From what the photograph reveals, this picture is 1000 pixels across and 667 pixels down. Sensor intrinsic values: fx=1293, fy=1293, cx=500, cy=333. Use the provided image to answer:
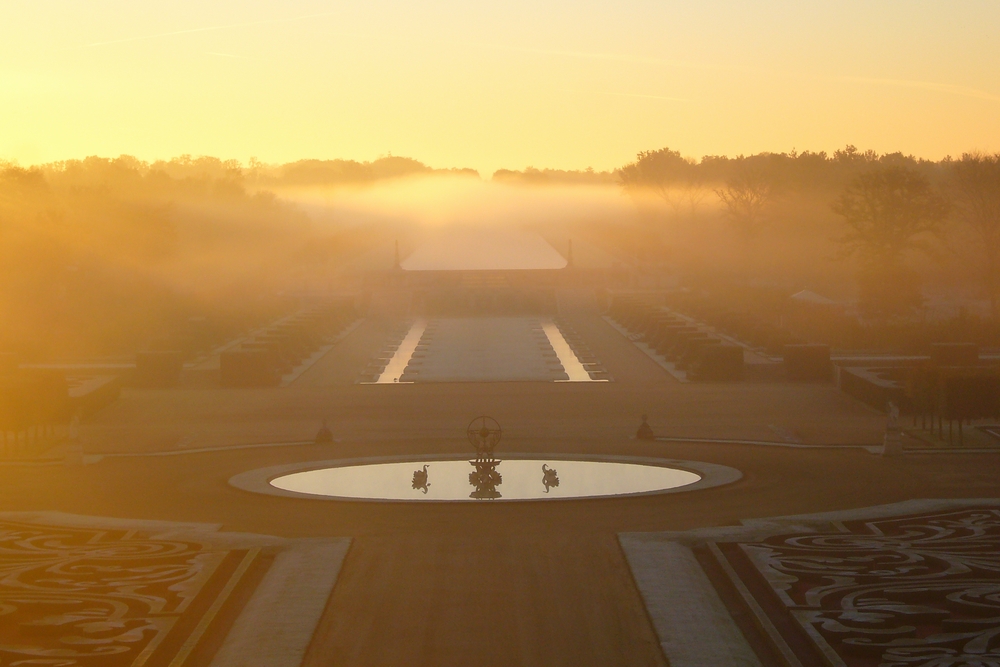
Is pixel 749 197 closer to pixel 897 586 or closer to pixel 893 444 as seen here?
pixel 893 444

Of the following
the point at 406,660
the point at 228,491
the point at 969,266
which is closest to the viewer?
the point at 406,660

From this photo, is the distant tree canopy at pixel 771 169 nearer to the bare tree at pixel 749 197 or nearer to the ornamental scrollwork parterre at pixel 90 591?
the bare tree at pixel 749 197

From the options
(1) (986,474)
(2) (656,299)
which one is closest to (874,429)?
(1) (986,474)

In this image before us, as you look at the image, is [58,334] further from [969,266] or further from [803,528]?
[969,266]

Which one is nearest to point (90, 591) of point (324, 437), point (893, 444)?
point (324, 437)

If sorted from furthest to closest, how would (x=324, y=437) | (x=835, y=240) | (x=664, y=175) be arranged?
1. (x=664, y=175)
2. (x=835, y=240)
3. (x=324, y=437)

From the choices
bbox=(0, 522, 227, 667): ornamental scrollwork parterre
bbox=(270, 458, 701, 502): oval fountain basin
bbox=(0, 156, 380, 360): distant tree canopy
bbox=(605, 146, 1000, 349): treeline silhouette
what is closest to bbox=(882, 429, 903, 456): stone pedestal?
bbox=(270, 458, 701, 502): oval fountain basin

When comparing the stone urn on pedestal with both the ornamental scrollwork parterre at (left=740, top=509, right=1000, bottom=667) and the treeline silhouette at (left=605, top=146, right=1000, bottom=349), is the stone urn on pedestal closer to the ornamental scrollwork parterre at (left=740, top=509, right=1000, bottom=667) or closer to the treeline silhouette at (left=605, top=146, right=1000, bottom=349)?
the ornamental scrollwork parterre at (left=740, top=509, right=1000, bottom=667)

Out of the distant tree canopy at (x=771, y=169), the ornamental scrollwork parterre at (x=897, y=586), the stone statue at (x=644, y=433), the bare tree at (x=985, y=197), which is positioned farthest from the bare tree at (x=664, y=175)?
the ornamental scrollwork parterre at (x=897, y=586)
